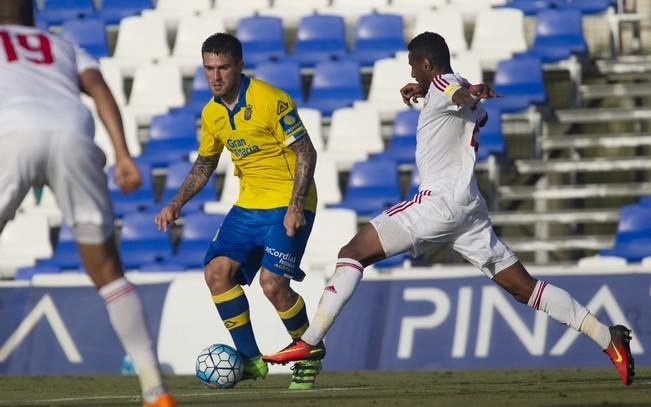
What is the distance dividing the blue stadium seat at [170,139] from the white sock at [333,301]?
7.25 metres

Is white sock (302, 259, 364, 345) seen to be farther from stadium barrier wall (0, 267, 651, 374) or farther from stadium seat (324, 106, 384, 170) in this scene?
stadium seat (324, 106, 384, 170)

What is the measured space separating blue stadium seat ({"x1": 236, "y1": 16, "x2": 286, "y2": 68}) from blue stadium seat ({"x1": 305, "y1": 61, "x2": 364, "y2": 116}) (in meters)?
0.96

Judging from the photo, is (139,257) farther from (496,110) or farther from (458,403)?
(458,403)

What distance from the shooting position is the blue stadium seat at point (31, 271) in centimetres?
1354

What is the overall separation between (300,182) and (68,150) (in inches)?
122

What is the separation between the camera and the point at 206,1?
17562mm

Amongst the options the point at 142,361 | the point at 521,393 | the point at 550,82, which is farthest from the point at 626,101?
the point at 142,361

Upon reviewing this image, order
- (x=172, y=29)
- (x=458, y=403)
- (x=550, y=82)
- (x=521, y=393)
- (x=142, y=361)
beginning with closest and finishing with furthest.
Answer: (x=142, y=361)
(x=458, y=403)
(x=521, y=393)
(x=550, y=82)
(x=172, y=29)

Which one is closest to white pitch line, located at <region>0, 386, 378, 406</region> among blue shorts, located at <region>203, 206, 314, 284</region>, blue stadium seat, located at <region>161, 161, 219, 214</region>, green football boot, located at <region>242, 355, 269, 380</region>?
green football boot, located at <region>242, 355, 269, 380</region>

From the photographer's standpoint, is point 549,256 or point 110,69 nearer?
point 549,256

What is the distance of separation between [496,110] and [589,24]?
2.71 metres

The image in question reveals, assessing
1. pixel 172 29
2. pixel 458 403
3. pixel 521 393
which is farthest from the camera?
pixel 172 29

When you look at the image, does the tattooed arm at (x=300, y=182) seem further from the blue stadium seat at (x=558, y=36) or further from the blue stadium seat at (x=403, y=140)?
the blue stadium seat at (x=558, y=36)

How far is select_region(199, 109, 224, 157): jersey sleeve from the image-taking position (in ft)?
29.1
